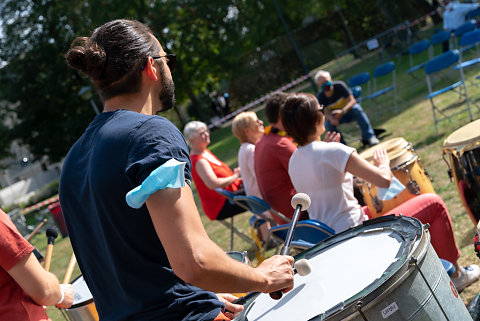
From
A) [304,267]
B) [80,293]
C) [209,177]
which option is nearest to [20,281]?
[304,267]

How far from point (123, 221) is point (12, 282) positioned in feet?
3.30

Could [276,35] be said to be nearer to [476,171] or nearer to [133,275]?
[476,171]

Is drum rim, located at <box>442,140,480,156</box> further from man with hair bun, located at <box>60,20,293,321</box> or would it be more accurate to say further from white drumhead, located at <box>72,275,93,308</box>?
white drumhead, located at <box>72,275,93,308</box>

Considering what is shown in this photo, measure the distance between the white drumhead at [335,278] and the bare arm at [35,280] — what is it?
0.87 meters

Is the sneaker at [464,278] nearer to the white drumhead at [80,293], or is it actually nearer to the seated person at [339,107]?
the white drumhead at [80,293]

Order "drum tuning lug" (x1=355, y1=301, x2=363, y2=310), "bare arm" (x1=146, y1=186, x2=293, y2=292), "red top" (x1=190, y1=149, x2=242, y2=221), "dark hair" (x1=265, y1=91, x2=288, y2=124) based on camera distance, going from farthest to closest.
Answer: "red top" (x1=190, y1=149, x2=242, y2=221), "dark hair" (x1=265, y1=91, x2=288, y2=124), "drum tuning lug" (x1=355, y1=301, x2=363, y2=310), "bare arm" (x1=146, y1=186, x2=293, y2=292)

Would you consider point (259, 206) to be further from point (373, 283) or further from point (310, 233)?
point (373, 283)

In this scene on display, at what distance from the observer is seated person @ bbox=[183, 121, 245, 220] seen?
587 cm

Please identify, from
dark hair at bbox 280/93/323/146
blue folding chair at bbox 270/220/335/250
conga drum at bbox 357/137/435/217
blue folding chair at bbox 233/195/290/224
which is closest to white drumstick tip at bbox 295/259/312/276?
blue folding chair at bbox 270/220/335/250

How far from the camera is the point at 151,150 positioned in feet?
4.78

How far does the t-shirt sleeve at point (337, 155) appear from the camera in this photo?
3.29 meters

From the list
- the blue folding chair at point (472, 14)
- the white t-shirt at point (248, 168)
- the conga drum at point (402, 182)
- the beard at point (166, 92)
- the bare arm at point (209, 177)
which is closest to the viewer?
the beard at point (166, 92)

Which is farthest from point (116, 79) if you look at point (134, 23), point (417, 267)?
point (417, 267)

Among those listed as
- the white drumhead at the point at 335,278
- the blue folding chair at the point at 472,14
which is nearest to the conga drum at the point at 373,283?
the white drumhead at the point at 335,278
